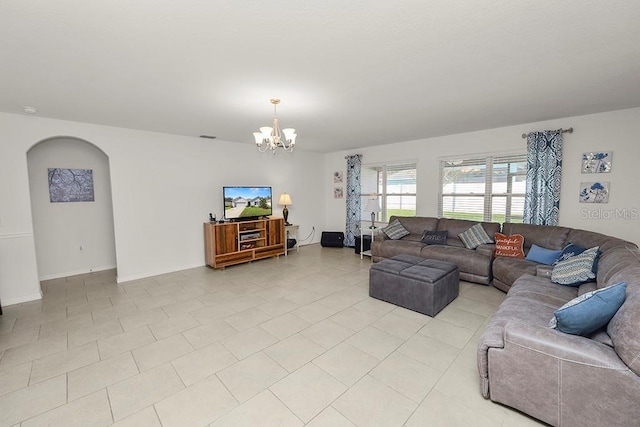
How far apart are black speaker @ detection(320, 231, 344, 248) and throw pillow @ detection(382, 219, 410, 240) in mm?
1646

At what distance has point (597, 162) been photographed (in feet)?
12.8

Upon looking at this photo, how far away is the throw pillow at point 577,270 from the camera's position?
2.78m

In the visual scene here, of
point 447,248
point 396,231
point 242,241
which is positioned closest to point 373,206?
point 396,231

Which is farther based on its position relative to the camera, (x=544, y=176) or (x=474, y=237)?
(x=474, y=237)

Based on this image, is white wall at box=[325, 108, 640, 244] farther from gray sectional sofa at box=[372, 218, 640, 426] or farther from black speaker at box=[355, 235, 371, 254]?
black speaker at box=[355, 235, 371, 254]

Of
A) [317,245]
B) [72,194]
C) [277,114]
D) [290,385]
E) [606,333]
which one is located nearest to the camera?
[606,333]

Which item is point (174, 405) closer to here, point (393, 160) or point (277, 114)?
point (277, 114)

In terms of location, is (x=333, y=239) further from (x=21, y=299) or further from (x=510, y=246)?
(x=21, y=299)

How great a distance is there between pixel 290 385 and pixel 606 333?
217 cm

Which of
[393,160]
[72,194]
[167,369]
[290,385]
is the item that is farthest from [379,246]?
[72,194]

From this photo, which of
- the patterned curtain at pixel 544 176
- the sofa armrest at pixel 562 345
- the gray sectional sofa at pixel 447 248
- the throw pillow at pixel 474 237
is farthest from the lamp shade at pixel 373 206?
the sofa armrest at pixel 562 345

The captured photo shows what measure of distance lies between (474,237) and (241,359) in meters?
4.06

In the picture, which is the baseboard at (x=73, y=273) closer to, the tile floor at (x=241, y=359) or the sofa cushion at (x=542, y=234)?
the tile floor at (x=241, y=359)

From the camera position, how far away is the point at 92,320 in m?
3.15
